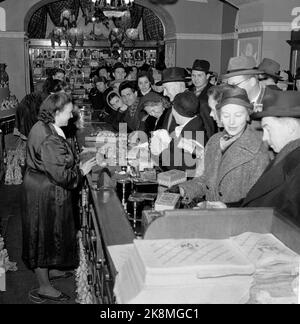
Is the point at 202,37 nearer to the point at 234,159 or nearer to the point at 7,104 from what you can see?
the point at 7,104

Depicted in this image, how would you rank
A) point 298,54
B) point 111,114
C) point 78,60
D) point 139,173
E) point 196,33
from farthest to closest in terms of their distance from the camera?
point 78,60 → point 196,33 → point 298,54 → point 111,114 → point 139,173

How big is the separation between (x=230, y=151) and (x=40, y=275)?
2008mm

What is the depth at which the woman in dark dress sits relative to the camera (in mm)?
3262

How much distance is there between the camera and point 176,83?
427cm

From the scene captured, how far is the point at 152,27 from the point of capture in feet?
48.0

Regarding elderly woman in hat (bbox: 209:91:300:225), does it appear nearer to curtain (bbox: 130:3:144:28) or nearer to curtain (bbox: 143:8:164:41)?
curtain (bbox: 130:3:144:28)

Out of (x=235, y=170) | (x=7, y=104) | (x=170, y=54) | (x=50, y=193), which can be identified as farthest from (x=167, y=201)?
(x=170, y=54)

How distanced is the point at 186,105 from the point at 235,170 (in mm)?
920

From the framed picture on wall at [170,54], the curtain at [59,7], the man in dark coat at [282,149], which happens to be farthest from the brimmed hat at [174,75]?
the curtain at [59,7]

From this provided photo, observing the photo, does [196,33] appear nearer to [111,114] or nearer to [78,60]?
[78,60]

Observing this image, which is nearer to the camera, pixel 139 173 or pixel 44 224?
pixel 139 173

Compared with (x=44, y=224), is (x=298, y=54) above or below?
above

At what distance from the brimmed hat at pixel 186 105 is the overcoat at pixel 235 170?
66 centimetres
